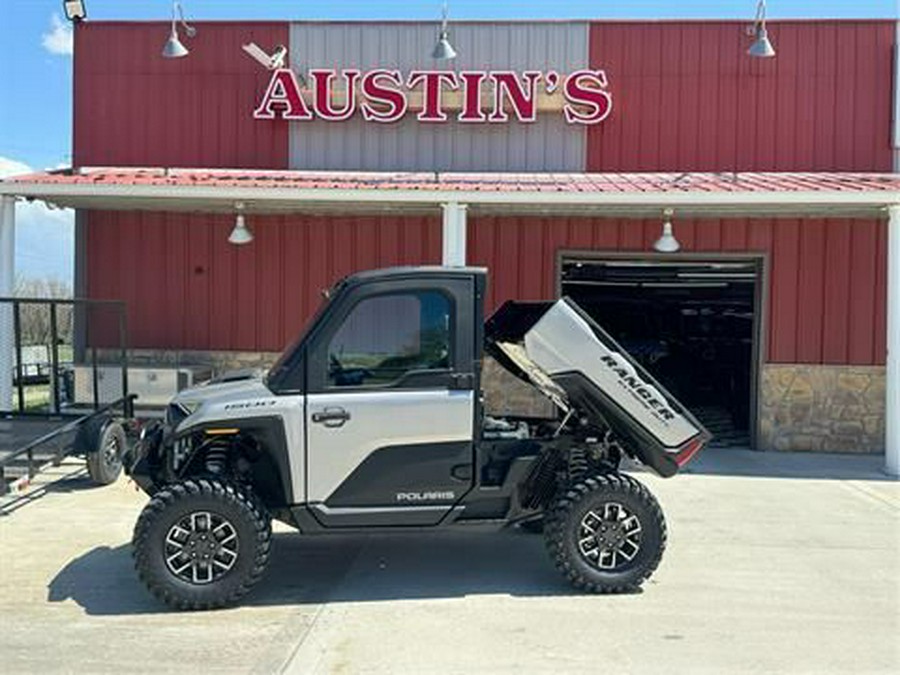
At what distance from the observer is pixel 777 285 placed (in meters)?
11.4

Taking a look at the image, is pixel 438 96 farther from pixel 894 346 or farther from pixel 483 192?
pixel 894 346

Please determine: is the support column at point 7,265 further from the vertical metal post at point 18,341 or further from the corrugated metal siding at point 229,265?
the corrugated metal siding at point 229,265

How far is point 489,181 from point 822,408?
533 centimetres

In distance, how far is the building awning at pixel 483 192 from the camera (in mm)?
9492

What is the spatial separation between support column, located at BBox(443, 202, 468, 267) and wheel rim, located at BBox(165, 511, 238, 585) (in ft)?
17.1

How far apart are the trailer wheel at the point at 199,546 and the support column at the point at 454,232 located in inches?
203

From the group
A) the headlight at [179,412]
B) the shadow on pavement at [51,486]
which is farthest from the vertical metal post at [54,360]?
the headlight at [179,412]

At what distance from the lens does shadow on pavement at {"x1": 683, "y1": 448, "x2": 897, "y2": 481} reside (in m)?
9.70

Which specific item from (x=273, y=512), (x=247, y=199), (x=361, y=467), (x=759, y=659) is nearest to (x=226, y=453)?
(x=273, y=512)

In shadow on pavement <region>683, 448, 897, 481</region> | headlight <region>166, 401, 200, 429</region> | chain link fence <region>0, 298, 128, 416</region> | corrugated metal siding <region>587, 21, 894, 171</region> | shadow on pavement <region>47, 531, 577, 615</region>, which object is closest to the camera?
shadow on pavement <region>47, 531, 577, 615</region>

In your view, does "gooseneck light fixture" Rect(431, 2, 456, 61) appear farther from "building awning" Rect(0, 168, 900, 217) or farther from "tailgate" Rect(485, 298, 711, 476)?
"tailgate" Rect(485, 298, 711, 476)

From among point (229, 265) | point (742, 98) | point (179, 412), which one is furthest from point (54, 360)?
point (742, 98)

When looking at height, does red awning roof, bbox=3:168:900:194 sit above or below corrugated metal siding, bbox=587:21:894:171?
below

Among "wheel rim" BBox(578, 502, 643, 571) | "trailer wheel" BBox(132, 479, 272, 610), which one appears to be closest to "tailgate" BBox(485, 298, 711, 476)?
"wheel rim" BBox(578, 502, 643, 571)
